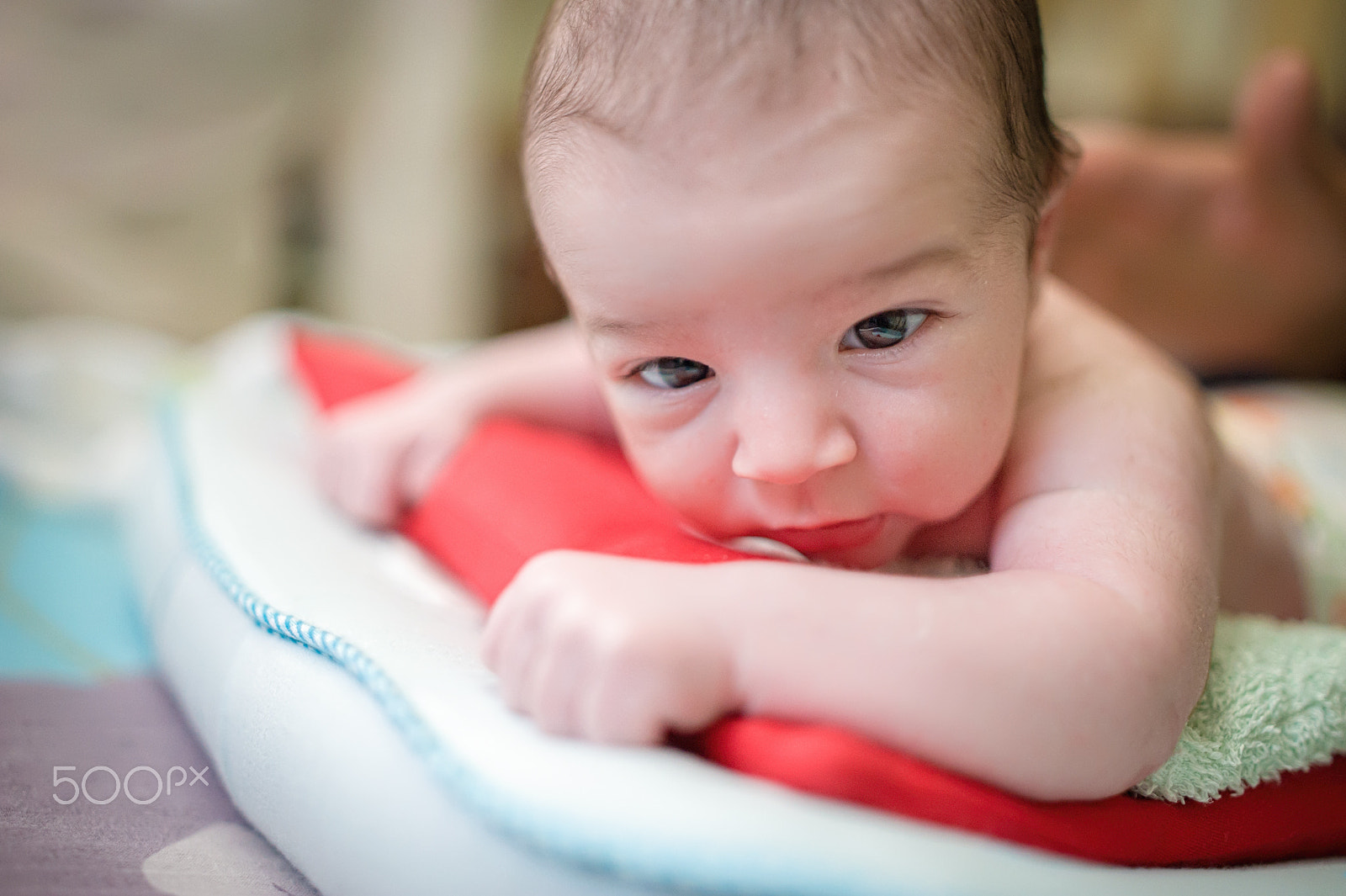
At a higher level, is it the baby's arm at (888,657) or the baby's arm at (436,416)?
the baby's arm at (888,657)

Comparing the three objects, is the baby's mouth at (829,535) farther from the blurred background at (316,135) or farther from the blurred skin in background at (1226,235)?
the blurred background at (316,135)

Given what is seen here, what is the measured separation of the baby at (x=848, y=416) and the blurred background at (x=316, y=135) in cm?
141

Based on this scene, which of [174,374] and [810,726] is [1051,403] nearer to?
[810,726]

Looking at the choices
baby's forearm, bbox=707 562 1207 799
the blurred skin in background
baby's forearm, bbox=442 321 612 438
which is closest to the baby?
baby's forearm, bbox=707 562 1207 799

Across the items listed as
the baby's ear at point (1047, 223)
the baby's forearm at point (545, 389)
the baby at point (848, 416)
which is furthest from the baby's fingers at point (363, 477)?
the baby's ear at point (1047, 223)

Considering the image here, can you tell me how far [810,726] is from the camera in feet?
1.57

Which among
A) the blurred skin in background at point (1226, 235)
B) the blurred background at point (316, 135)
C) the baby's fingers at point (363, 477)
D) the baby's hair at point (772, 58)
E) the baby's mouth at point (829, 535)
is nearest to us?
the baby's hair at point (772, 58)

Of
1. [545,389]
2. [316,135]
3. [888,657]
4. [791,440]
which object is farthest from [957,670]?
[316,135]

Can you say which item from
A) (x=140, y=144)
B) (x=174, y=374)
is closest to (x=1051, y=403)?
(x=174, y=374)

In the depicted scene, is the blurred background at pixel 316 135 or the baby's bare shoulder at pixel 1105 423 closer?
the baby's bare shoulder at pixel 1105 423

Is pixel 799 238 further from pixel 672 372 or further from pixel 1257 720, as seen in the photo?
pixel 1257 720

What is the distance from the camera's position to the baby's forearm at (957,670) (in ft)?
1.57

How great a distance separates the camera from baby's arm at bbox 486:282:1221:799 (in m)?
0.47

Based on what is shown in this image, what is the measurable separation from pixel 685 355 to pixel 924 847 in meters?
0.28
